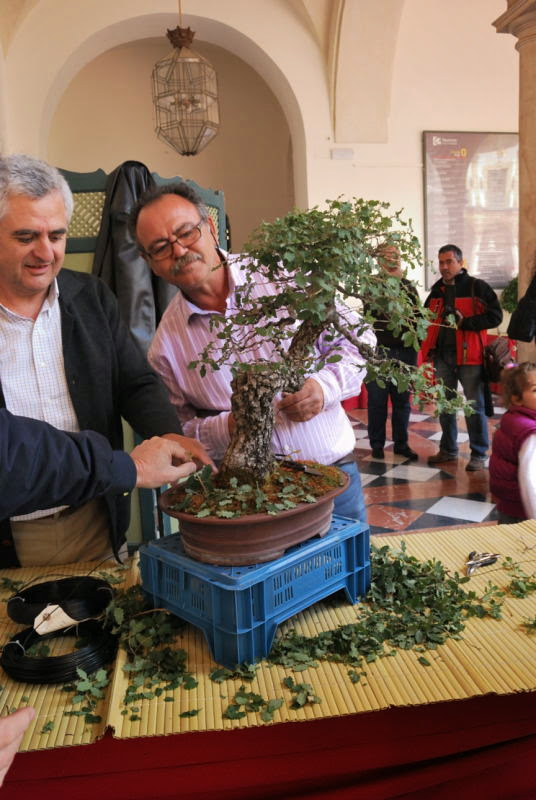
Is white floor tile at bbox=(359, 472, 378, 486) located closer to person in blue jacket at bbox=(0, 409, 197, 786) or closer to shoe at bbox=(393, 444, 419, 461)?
shoe at bbox=(393, 444, 419, 461)

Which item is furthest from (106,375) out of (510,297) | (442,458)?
(510,297)

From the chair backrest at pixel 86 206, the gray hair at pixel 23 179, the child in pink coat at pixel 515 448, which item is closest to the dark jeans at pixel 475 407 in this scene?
the child in pink coat at pixel 515 448

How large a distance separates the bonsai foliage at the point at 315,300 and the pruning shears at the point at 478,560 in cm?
41

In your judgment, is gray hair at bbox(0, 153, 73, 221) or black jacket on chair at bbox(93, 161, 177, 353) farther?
black jacket on chair at bbox(93, 161, 177, 353)

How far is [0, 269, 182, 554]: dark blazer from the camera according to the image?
172 centimetres

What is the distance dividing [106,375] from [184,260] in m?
0.37

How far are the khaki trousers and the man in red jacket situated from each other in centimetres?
365

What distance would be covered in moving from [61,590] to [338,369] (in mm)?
866

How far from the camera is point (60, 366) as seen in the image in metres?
1.72

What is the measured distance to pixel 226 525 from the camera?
1.18m

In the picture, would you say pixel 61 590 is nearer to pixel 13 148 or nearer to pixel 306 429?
pixel 306 429

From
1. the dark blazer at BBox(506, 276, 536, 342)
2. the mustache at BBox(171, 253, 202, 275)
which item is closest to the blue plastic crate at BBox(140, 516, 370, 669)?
the mustache at BBox(171, 253, 202, 275)

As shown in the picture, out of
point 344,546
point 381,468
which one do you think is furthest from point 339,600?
point 381,468

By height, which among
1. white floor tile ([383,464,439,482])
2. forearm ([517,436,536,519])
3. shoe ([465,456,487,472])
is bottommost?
white floor tile ([383,464,439,482])
